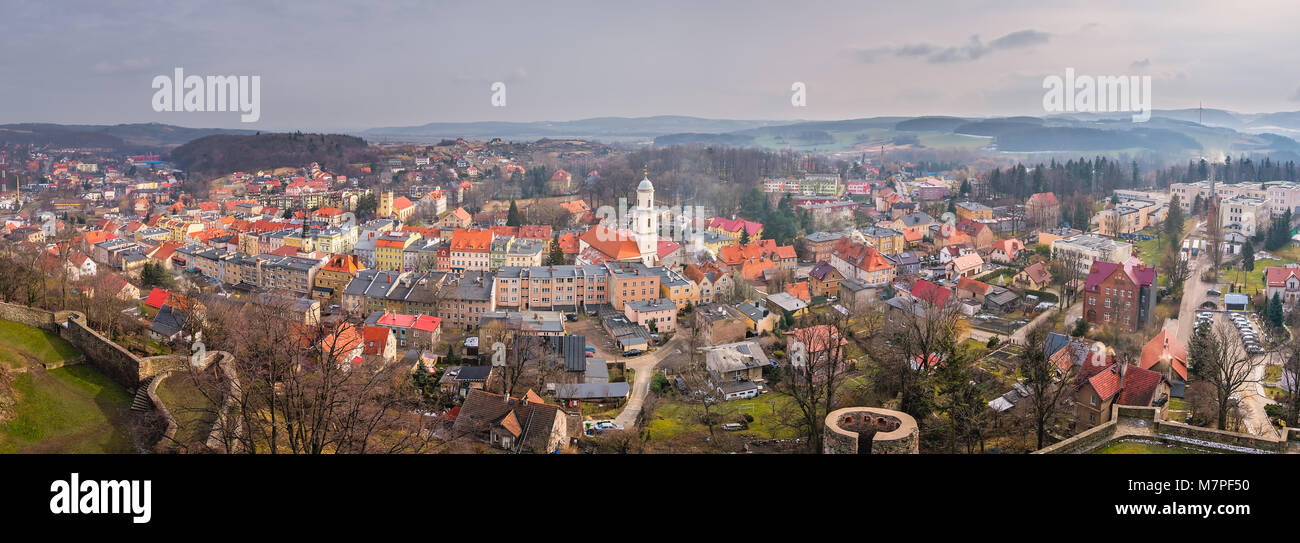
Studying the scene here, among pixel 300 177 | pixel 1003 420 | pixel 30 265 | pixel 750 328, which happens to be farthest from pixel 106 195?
pixel 1003 420

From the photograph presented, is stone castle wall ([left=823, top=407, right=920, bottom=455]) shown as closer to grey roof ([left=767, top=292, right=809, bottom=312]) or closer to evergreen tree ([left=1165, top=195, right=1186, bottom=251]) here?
grey roof ([left=767, top=292, right=809, bottom=312])

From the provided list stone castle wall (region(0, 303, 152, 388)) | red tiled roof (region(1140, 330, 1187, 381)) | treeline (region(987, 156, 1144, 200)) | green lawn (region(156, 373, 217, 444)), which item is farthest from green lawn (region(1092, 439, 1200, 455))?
treeline (region(987, 156, 1144, 200))

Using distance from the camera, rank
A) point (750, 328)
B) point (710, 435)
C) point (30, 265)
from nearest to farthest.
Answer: point (710, 435) → point (30, 265) → point (750, 328)

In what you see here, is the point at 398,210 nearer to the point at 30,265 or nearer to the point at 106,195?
the point at 106,195

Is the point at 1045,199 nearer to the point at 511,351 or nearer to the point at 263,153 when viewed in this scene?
the point at 511,351

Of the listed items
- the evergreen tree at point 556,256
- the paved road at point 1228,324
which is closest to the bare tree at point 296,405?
the paved road at point 1228,324

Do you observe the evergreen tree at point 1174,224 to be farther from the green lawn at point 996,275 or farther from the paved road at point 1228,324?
the green lawn at point 996,275
